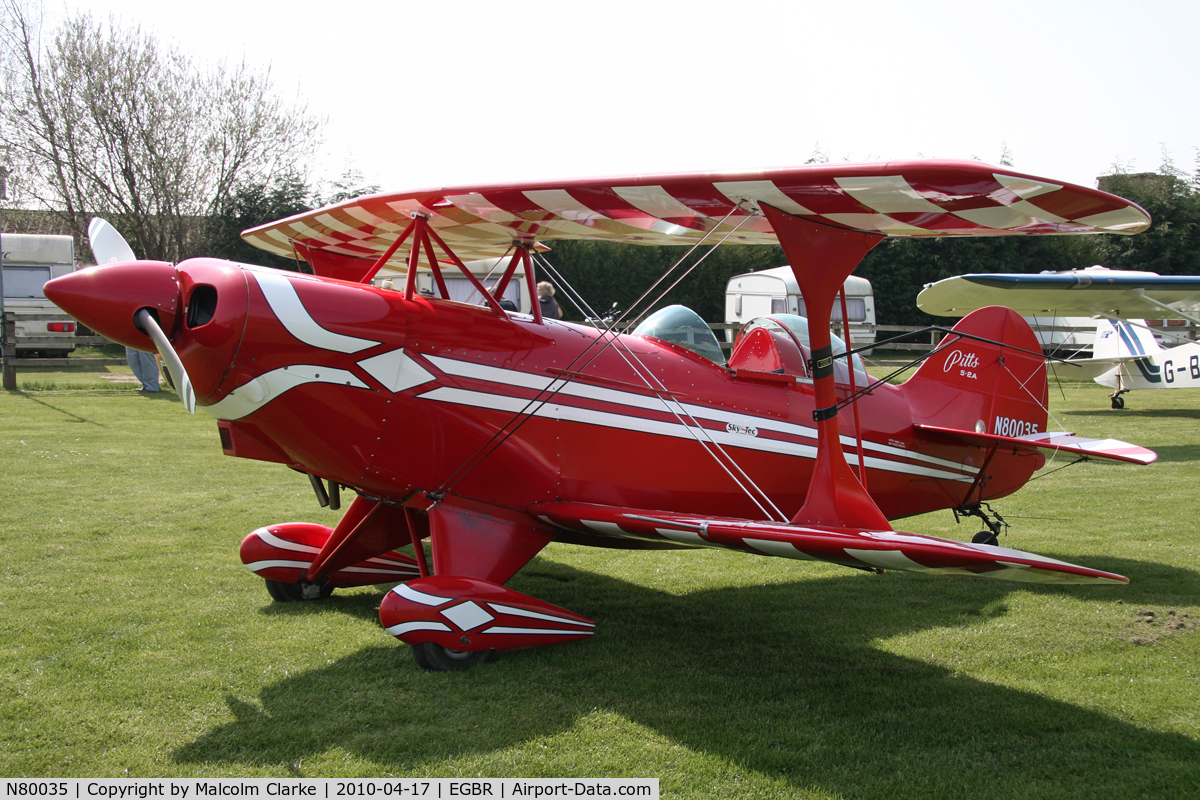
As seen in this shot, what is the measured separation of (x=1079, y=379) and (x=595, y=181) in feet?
80.1

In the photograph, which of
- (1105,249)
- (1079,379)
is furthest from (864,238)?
(1105,249)

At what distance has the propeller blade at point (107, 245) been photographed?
14.8ft

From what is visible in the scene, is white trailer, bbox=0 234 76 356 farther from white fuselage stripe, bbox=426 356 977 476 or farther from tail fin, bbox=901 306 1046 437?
tail fin, bbox=901 306 1046 437

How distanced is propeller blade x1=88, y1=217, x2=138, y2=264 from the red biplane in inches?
2.5

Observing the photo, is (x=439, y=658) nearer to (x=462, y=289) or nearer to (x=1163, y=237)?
(x=462, y=289)

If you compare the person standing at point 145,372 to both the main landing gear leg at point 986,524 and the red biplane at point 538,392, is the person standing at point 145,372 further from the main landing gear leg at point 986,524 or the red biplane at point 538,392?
the main landing gear leg at point 986,524

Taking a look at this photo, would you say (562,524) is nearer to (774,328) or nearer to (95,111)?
(774,328)

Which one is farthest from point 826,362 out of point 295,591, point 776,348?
point 295,591

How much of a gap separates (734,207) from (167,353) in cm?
291

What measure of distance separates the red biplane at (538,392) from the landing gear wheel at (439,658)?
0.04ft

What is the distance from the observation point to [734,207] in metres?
4.57

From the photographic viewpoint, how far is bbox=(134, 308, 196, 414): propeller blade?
4.02 m

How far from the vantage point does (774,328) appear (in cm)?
624

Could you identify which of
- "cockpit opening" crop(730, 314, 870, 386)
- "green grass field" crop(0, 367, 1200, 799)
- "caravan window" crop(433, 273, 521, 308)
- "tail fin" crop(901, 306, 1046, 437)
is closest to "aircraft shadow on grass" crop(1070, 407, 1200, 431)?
"green grass field" crop(0, 367, 1200, 799)
